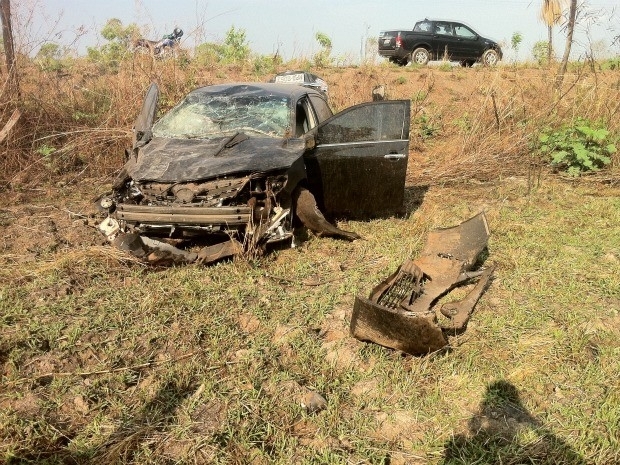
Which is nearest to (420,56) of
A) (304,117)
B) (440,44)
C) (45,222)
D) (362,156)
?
(440,44)

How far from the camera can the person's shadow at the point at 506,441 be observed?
2.54 m

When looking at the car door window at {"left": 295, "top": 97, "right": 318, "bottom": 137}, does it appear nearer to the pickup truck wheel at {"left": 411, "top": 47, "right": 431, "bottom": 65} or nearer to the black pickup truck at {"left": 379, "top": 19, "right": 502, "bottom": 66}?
the black pickup truck at {"left": 379, "top": 19, "right": 502, "bottom": 66}

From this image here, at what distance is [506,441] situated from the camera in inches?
104

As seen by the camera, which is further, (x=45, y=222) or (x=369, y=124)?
(x=45, y=222)

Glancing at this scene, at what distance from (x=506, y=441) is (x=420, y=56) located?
51.2 ft

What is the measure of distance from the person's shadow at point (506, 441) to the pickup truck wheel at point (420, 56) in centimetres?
1516

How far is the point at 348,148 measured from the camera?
5418 mm

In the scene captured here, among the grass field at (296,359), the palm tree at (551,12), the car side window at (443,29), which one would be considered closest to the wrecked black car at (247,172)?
the grass field at (296,359)

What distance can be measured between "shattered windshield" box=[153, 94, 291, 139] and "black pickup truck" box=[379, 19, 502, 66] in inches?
465

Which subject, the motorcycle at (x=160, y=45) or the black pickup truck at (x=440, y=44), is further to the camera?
the black pickup truck at (x=440, y=44)

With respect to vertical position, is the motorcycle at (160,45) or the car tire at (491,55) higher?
the car tire at (491,55)

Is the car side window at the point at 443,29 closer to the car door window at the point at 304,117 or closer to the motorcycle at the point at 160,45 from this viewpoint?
the motorcycle at the point at 160,45

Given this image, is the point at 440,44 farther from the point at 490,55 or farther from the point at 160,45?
the point at 160,45

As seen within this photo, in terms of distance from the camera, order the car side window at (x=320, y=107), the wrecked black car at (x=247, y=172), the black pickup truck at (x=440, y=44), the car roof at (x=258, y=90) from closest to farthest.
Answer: the wrecked black car at (x=247, y=172)
the car roof at (x=258, y=90)
the car side window at (x=320, y=107)
the black pickup truck at (x=440, y=44)
